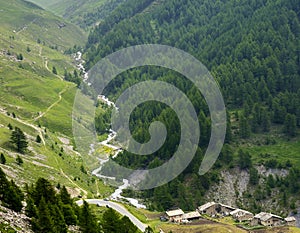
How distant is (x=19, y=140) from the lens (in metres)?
135

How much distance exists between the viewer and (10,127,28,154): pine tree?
438ft

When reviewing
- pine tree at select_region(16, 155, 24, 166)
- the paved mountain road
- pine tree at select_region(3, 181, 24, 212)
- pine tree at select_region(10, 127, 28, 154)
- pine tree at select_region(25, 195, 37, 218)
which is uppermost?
pine tree at select_region(10, 127, 28, 154)

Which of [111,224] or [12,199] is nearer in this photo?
[12,199]

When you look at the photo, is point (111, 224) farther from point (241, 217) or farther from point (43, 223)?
point (241, 217)

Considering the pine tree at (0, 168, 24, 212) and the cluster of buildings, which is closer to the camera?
the pine tree at (0, 168, 24, 212)

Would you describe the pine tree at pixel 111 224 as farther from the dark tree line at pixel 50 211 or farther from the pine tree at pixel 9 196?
the pine tree at pixel 9 196

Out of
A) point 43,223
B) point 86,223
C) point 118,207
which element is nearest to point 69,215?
point 86,223

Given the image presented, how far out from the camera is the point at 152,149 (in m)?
185

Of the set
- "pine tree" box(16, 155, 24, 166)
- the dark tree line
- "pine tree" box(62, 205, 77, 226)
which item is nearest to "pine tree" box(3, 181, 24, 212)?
the dark tree line

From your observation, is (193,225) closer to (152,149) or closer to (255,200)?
(255,200)

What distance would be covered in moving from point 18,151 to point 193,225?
168 ft

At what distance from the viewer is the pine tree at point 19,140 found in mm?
133375

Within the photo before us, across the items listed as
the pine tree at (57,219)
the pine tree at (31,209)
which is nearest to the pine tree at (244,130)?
the pine tree at (57,219)

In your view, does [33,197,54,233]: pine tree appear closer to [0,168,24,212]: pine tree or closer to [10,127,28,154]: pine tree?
[0,168,24,212]: pine tree
